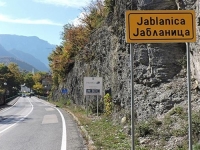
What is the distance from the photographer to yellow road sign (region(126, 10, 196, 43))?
16.9 ft

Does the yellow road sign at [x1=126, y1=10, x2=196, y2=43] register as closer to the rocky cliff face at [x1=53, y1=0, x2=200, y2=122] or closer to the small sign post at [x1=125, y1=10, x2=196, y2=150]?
the small sign post at [x1=125, y1=10, x2=196, y2=150]

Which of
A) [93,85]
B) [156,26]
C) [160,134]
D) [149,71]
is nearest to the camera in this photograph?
[156,26]

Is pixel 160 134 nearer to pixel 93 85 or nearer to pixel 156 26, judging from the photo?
pixel 156 26

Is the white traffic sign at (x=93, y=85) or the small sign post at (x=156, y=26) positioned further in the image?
the white traffic sign at (x=93, y=85)

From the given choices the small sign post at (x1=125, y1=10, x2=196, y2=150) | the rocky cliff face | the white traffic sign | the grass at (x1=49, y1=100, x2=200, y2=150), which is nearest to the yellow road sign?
the small sign post at (x1=125, y1=10, x2=196, y2=150)

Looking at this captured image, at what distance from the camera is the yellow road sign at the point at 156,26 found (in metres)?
5.14

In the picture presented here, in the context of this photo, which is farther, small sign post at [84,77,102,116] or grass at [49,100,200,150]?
small sign post at [84,77,102,116]

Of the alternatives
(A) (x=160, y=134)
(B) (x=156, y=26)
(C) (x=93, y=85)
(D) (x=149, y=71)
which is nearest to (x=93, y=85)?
(C) (x=93, y=85)

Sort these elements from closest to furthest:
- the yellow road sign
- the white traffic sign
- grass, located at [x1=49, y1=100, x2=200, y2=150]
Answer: the yellow road sign
grass, located at [x1=49, y1=100, x2=200, y2=150]
the white traffic sign

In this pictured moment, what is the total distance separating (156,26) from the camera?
16.9ft

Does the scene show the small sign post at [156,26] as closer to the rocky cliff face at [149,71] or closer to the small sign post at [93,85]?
the rocky cliff face at [149,71]

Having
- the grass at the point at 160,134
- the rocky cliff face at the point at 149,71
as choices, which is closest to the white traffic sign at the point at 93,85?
the rocky cliff face at the point at 149,71

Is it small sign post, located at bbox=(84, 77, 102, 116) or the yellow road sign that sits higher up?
the yellow road sign

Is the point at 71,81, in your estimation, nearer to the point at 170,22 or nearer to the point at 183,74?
the point at 183,74
